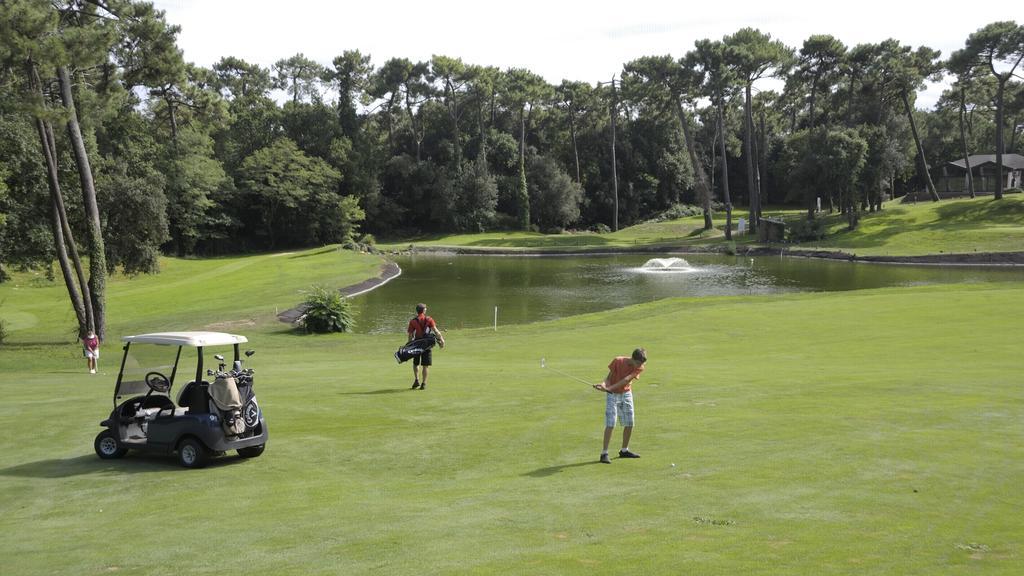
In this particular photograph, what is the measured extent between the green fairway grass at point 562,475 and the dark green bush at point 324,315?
474 inches

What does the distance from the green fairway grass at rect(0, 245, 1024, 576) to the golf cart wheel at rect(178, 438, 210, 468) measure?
34 centimetres

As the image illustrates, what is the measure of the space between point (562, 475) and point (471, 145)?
4751 inches

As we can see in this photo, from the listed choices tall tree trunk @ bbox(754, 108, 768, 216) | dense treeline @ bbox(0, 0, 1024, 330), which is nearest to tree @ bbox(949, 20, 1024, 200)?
dense treeline @ bbox(0, 0, 1024, 330)

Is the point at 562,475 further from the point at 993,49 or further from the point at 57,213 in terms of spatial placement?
the point at 993,49

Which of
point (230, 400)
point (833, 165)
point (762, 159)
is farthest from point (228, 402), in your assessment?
point (762, 159)

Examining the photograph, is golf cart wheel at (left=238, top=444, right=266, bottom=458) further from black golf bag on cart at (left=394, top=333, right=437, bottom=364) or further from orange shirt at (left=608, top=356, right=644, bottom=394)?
orange shirt at (left=608, top=356, right=644, bottom=394)

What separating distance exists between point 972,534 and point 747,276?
56.5m

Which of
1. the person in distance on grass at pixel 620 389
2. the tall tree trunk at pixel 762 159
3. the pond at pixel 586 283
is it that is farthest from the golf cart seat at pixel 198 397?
the tall tree trunk at pixel 762 159

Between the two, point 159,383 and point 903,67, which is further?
point 903,67

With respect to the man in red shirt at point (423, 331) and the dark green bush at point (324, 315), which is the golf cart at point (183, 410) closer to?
the man in red shirt at point (423, 331)

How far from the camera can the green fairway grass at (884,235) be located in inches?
2928

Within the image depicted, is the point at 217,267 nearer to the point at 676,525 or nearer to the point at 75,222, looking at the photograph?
the point at 75,222

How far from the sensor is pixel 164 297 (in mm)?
53531

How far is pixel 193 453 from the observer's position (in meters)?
13.1
